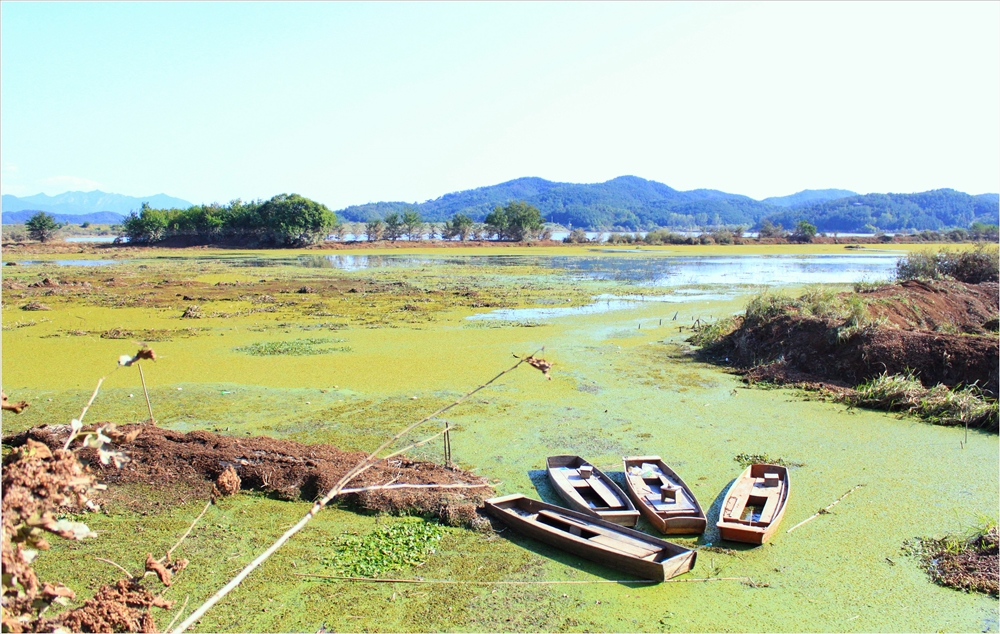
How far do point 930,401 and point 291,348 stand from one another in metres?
9.89

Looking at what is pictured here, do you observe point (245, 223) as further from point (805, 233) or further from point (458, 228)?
point (805, 233)

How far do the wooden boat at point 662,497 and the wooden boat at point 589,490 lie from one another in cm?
12

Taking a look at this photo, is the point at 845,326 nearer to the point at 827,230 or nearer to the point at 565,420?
the point at 565,420

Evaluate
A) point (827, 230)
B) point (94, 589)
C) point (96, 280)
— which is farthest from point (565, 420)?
point (827, 230)

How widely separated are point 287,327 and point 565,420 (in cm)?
868

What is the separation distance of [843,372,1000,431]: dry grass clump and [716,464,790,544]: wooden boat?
3.30 metres

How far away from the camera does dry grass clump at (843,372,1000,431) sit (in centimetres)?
794

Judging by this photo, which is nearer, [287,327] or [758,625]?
[758,625]

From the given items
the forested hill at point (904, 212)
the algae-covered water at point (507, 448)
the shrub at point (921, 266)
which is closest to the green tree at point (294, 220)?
the algae-covered water at point (507, 448)

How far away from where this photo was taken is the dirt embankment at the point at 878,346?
9.45m

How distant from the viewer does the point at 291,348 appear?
487 inches

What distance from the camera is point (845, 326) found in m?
10.5

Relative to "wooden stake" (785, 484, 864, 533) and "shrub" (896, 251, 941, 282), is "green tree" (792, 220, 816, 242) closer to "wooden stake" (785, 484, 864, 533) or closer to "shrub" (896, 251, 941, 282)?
"shrub" (896, 251, 941, 282)

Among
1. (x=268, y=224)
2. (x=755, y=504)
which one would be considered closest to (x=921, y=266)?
(x=755, y=504)
